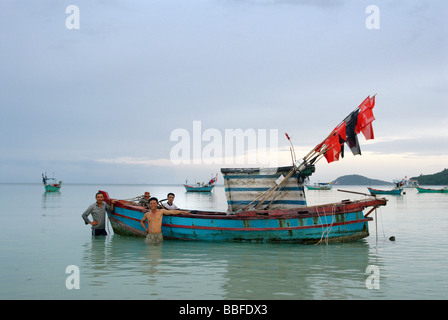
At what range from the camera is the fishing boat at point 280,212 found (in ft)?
39.8

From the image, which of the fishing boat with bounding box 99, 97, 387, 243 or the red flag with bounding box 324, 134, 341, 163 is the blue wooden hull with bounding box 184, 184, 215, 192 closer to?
the fishing boat with bounding box 99, 97, 387, 243

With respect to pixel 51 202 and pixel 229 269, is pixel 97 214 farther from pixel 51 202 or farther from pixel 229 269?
pixel 51 202

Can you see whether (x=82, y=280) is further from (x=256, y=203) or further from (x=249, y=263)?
(x=256, y=203)

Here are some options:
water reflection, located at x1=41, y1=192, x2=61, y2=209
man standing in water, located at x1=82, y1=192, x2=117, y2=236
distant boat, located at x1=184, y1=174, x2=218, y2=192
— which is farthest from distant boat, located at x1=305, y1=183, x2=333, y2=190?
man standing in water, located at x1=82, y1=192, x2=117, y2=236

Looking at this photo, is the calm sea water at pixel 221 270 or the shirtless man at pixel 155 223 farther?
the shirtless man at pixel 155 223

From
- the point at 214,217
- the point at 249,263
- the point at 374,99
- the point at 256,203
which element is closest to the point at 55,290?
the point at 249,263

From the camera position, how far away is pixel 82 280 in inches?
327

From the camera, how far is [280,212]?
12594mm

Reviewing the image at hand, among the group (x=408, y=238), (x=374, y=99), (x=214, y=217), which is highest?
(x=374, y=99)

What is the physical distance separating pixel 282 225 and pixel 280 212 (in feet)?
1.79

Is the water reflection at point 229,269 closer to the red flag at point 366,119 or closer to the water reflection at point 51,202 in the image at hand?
the red flag at point 366,119

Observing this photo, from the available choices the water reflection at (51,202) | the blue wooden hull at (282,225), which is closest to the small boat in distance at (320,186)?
the water reflection at (51,202)

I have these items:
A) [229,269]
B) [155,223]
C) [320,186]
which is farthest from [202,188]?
[229,269]
